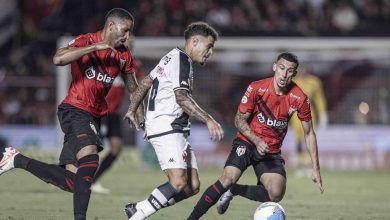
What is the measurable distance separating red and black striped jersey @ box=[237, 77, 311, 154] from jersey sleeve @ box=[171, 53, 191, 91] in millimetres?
1650

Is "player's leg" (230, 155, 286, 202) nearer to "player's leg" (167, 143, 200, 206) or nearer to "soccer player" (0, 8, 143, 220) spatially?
"player's leg" (167, 143, 200, 206)

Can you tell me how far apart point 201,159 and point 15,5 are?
26.4 ft

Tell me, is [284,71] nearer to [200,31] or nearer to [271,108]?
[271,108]

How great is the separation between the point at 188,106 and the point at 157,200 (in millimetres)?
904

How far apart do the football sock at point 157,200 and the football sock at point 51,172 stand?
3.49 ft

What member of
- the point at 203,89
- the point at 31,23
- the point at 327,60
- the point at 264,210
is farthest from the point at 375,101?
the point at 264,210

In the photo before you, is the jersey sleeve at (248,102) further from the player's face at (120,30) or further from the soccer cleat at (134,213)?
the soccer cleat at (134,213)

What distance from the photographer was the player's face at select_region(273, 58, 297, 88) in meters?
9.69

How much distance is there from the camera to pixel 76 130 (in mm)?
8820

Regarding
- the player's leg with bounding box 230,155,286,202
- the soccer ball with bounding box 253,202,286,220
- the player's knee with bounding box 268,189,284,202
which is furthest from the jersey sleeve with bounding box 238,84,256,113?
the soccer ball with bounding box 253,202,286,220

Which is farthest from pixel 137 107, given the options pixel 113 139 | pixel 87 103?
pixel 113 139

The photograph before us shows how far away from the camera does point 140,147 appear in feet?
65.6

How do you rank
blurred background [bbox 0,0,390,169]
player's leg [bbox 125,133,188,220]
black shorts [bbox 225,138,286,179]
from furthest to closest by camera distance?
blurred background [bbox 0,0,390,169]
black shorts [bbox 225,138,286,179]
player's leg [bbox 125,133,188,220]

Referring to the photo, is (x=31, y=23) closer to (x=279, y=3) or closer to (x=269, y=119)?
(x=279, y=3)
